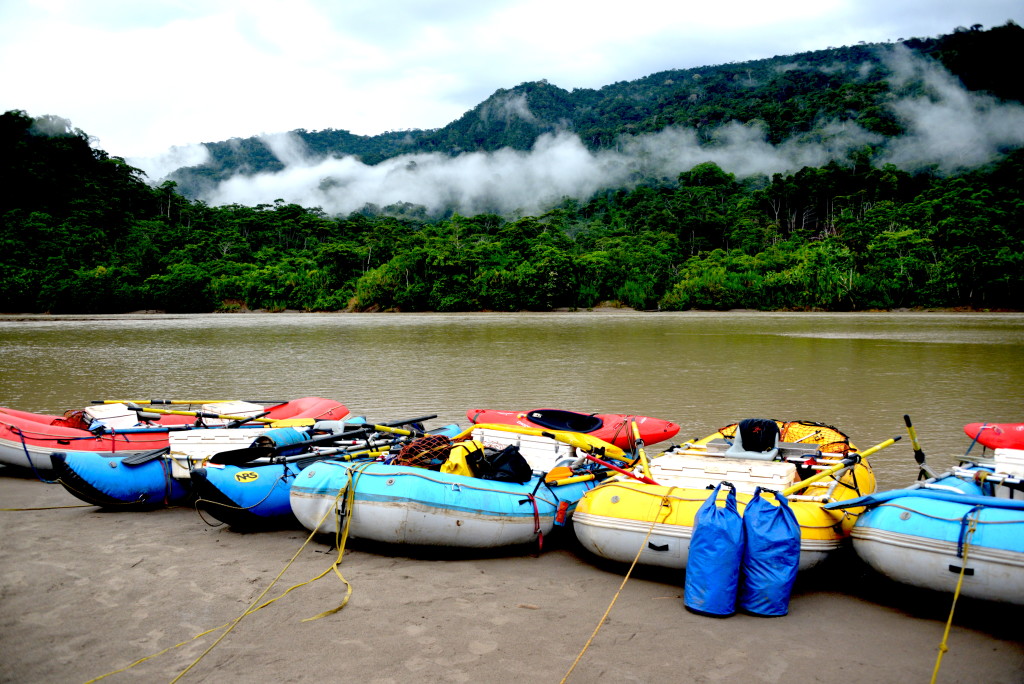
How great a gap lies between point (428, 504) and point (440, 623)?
45.7 inches

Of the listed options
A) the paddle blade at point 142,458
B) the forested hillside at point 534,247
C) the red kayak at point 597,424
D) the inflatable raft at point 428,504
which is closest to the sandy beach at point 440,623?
the inflatable raft at point 428,504

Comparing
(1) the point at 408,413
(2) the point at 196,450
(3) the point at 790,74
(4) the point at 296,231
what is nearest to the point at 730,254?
(4) the point at 296,231

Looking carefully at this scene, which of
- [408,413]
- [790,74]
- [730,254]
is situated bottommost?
[408,413]

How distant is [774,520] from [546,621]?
5.70 ft

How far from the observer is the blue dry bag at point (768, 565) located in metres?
4.62

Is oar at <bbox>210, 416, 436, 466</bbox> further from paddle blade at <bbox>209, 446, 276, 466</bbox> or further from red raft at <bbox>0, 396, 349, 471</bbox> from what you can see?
red raft at <bbox>0, 396, 349, 471</bbox>

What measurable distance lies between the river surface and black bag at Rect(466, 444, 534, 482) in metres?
4.48

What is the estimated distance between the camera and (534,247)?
6744 cm

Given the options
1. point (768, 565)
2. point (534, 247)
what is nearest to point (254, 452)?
point (768, 565)

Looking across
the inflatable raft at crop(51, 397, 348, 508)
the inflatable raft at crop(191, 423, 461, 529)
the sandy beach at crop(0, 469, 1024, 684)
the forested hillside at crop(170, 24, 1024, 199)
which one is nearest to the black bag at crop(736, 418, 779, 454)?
the sandy beach at crop(0, 469, 1024, 684)

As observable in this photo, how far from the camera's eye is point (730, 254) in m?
67.8

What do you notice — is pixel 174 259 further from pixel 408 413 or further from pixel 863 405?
pixel 863 405

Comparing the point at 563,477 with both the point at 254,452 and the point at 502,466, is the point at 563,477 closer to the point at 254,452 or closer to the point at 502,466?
the point at 502,466

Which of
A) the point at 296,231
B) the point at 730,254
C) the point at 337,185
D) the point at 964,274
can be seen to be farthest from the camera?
the point at 337,185
